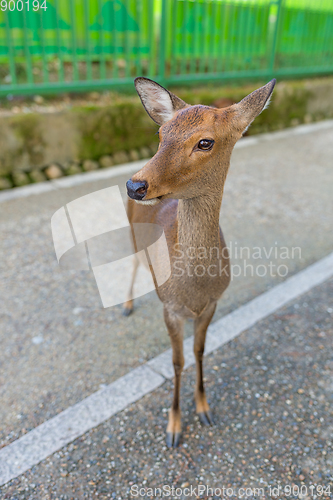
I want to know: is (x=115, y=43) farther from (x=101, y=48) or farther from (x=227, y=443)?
(x=227, y=443)

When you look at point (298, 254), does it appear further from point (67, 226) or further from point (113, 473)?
point (113, 473)

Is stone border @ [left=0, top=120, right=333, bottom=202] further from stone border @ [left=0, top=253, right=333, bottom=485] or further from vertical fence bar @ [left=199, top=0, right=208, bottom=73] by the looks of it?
stone border @ [left=0, top=253, right=333, bottom=485]

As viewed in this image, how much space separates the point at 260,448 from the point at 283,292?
1.53m

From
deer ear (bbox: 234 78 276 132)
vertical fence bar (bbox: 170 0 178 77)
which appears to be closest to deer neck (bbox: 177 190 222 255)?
deer ear (bbox: 234 78 276 132)

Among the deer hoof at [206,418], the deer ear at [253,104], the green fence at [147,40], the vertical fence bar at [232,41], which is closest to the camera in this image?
the deer ear at [253,104]

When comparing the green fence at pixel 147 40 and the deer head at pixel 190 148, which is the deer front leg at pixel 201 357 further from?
the green fence at pixel 147 40

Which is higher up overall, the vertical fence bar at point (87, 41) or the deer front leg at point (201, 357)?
the vertical fence bar at point (87, 41)

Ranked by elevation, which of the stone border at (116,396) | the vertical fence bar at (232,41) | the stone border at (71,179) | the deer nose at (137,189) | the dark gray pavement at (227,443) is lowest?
the dark gray pavement at (227,443)

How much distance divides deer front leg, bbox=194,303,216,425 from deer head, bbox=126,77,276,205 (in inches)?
29.9

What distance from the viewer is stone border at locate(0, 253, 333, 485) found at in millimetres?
2172

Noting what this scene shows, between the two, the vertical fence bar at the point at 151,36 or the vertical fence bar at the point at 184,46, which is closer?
the vertical fence bar at the point at 151,36

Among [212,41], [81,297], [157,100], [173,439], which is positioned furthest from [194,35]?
[173,439]

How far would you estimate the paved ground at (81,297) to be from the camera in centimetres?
262

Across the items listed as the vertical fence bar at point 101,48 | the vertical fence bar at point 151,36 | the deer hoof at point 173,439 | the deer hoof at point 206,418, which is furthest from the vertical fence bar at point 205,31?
the deer hoof at point 173,439
